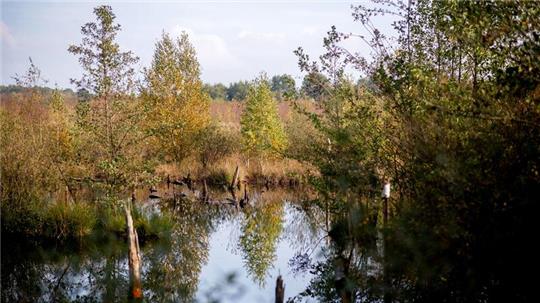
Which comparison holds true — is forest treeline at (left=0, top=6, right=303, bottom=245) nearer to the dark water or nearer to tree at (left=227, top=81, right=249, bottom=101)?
the dark water

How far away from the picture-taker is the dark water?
1139 centimetres

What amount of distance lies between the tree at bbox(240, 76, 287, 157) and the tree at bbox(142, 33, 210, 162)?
2645 mm

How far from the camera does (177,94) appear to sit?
31547mm

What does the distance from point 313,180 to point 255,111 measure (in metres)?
21.5

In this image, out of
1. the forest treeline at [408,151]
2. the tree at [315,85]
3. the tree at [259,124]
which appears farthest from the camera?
the tree at [259,124]

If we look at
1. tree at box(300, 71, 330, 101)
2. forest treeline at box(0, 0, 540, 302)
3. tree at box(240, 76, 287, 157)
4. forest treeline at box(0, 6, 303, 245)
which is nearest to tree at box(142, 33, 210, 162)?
tree at box(240, 76, 287, 157)

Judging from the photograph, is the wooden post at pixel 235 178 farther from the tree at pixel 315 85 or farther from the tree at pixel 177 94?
the tree at pixel 315 85

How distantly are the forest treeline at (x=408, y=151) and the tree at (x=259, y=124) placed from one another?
1308 cm

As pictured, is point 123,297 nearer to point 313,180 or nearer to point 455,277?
point 313,180

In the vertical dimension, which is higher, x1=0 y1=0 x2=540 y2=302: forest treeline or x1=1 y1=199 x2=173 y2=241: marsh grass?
x1=0 y1=0 x2=540 y2=302: forest treeline

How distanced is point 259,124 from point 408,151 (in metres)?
25.0

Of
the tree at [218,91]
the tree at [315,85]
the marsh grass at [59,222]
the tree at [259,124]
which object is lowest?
the marsh grass at [59,222]

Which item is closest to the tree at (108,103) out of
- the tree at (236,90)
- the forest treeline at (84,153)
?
the forest treeline at (84,153)

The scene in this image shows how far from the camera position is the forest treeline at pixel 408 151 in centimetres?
635
